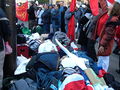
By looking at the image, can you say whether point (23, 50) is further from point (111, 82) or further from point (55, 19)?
point (55, 19)

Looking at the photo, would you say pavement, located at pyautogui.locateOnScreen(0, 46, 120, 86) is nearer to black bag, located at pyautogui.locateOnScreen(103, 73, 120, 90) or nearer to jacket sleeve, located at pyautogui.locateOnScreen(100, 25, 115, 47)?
jacket sleeve, located at pyautogui.locateOnScreen(100, 25, 115, 47)

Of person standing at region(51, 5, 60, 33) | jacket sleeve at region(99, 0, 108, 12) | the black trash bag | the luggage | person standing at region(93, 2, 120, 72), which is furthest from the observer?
person standing at region(51, 5, 60, 33)

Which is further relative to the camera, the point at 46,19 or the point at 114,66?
the point at 46,19

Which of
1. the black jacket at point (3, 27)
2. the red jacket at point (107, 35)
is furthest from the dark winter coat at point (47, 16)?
the black jacket at point (3, 27)

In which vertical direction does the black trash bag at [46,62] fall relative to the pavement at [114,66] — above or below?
above

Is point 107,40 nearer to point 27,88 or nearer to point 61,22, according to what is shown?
point 27,88

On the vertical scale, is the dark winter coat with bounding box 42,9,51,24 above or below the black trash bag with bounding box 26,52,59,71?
below

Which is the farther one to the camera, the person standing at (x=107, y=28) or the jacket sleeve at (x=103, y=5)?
the jacket sleeve at (x=103, y=5)

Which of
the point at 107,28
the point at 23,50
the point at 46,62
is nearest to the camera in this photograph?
the point at 46,62

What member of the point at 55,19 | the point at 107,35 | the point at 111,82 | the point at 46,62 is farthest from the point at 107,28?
the point at 55,19

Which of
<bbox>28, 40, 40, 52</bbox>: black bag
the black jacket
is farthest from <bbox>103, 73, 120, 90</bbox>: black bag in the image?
<bbox>28, 40, 40, 52</bbox>: black bag

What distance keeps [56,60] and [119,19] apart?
1.39 metres

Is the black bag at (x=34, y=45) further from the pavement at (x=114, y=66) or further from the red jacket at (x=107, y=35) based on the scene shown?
the red jacket at (x=107, y=35)

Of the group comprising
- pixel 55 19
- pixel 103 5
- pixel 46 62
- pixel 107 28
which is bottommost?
pixel 55 19
